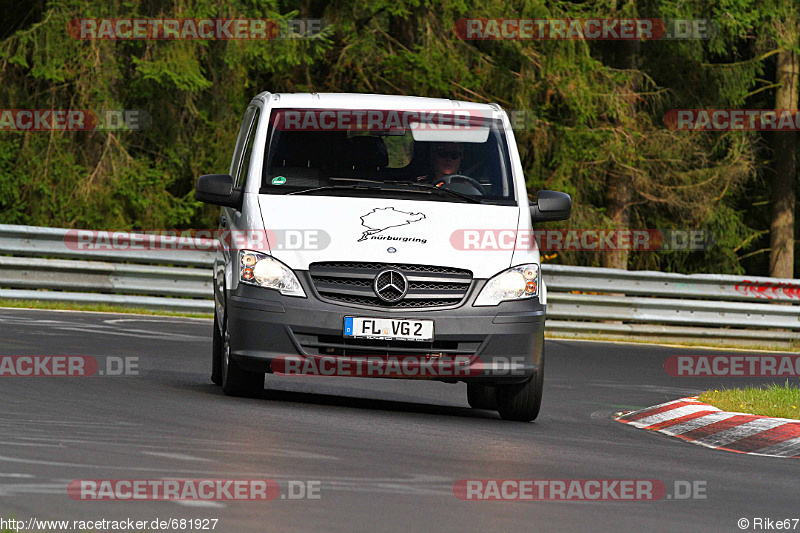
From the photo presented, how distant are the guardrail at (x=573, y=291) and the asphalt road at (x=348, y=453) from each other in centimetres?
571

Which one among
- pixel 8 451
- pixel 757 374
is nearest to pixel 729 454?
pixel 8 451

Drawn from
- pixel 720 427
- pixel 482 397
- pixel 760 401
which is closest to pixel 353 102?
pixel 482 397

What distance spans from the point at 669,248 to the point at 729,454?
24577 millimetres

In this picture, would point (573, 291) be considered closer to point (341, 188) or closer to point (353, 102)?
point (353, 102)

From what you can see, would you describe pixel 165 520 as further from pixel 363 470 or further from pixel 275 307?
pixel 275 307

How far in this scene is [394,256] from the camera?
941cm

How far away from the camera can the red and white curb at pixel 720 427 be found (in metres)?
9.52

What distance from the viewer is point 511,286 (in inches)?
379

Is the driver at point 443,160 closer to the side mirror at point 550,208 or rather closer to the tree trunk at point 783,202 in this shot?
the side mirror at point 550,208

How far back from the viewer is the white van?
371 inches

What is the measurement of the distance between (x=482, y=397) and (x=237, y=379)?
1.91 m

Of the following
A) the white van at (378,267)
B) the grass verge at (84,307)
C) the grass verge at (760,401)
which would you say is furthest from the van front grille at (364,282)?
the grass verge at (84,307)

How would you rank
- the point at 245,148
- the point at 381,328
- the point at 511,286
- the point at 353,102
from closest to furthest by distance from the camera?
the point at 381,328
the point at 511,286
the point at 353,102
the point at 245,148

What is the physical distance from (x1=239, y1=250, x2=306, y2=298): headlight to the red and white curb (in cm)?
276
